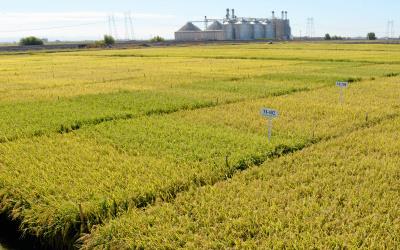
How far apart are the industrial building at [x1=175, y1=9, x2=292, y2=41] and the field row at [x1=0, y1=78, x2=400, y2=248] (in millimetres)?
112544

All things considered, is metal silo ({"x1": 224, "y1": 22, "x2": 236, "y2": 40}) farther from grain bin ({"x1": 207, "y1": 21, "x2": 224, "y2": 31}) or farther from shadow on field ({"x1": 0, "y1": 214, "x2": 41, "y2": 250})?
shadow on field ({"x1": 0, "y1": 214, "x2": 41, "y2": 250})

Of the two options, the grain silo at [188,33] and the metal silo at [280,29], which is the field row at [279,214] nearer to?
the grain silo at [188,33]

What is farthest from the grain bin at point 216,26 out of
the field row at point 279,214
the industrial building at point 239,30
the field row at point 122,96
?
the field row at point 279,214

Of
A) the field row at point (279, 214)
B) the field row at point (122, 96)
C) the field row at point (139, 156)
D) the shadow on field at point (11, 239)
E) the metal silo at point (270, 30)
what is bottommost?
the shadow on field at point (11, 239)

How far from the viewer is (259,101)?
1322 cm

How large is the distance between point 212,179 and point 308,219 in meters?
1.80

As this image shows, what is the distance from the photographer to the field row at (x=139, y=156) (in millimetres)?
5477

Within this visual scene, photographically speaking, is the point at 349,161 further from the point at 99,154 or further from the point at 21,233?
the point at 21,233

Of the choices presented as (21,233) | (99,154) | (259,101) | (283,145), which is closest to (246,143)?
(283,145)

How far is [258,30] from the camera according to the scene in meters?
125

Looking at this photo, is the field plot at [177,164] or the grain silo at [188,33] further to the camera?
the grain silo at [188,33]

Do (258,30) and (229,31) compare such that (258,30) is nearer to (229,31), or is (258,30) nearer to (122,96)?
(229,31)

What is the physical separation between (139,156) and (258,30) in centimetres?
12251

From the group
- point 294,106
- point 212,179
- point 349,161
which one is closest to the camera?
point 212,179
